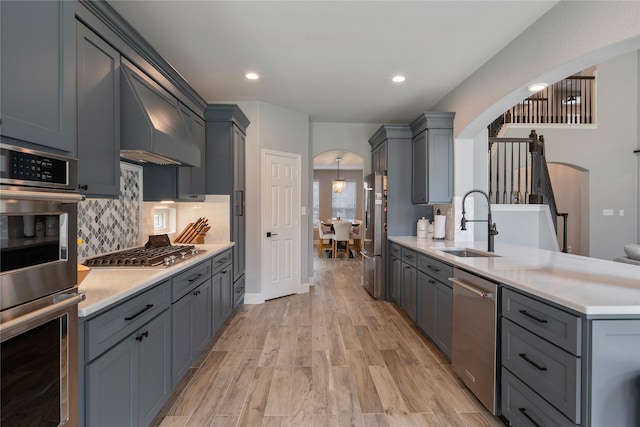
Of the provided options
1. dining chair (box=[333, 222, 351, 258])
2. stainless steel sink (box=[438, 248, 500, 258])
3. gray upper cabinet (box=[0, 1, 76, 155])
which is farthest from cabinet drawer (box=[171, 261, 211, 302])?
dining chair (box=[333, 222, 351, 258])

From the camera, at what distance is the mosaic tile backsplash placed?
234 cm

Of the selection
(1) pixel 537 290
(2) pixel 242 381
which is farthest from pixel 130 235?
(1) pixel 537 290

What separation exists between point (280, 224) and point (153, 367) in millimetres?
2931

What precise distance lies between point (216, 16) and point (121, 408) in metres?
2.51

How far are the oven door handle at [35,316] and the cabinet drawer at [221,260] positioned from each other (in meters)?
1.68

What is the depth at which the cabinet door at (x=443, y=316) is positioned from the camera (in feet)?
8.49

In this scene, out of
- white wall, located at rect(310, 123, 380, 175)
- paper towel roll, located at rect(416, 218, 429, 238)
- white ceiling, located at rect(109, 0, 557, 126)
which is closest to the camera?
white ceiling, located at rect(109, 0, 557, 126)

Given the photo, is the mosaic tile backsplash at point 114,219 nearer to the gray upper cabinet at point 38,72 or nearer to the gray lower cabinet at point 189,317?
the gray lower cabinet at point 189,317

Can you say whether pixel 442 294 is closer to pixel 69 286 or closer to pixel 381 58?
pixel 381 58

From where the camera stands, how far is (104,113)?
189 centimetres

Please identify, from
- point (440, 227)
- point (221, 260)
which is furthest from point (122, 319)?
point (440, 227)

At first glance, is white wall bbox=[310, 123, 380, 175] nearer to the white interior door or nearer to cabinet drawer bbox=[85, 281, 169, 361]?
the white interior door

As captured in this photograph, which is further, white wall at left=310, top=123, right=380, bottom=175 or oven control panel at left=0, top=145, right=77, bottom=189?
white wall at left=310, top=123, right=380, bottom=175

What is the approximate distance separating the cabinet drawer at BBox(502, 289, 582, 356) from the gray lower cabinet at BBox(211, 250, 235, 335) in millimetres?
2281
